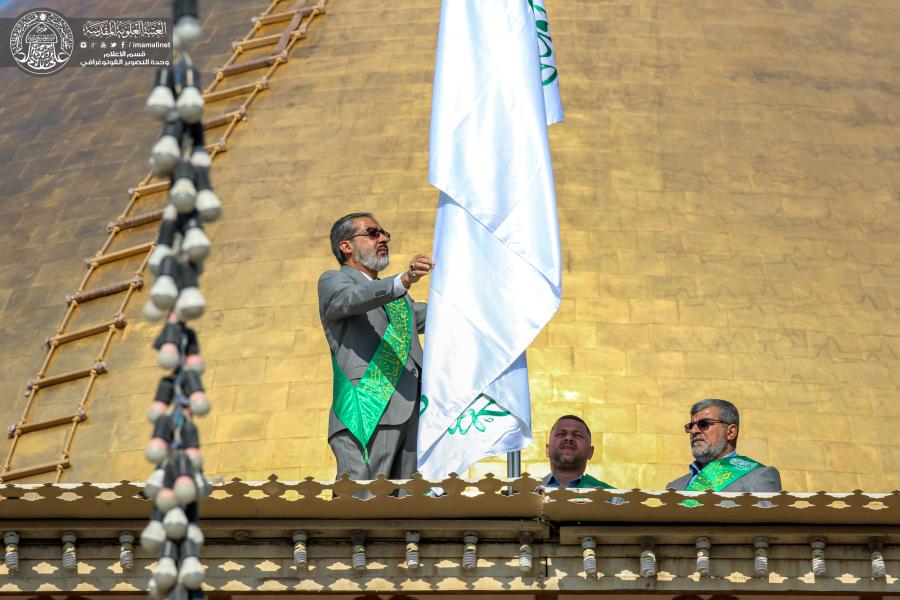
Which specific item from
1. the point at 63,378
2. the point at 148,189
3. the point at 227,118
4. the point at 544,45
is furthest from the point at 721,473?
the point at 227,118

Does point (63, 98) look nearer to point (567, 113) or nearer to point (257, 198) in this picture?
point (257, 198)

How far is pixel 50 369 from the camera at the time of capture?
15.1m

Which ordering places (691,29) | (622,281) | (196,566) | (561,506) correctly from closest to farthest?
(196,566) → (561,506) → (622,281) → (691,29)

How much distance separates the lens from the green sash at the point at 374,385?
34.4ft

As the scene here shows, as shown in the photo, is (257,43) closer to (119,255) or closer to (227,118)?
(227,118)

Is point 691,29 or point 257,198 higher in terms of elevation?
point 691,29

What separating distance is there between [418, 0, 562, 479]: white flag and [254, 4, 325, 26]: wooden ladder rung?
5394 mm

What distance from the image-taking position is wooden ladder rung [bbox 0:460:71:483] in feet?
47.1

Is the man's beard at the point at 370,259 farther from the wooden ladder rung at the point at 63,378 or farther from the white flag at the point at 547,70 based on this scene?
the wooden ladder rung at the point at 63,378

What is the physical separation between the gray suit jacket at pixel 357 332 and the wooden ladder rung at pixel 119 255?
5.21m

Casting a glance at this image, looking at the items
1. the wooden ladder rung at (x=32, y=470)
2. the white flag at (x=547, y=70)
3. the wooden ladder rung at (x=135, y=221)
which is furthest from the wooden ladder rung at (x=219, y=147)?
the white flag at (x=547, y=70)

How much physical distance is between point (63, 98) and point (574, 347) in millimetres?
5750

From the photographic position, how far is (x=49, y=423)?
48.3 feet

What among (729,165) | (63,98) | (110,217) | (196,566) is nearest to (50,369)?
(110,217)
